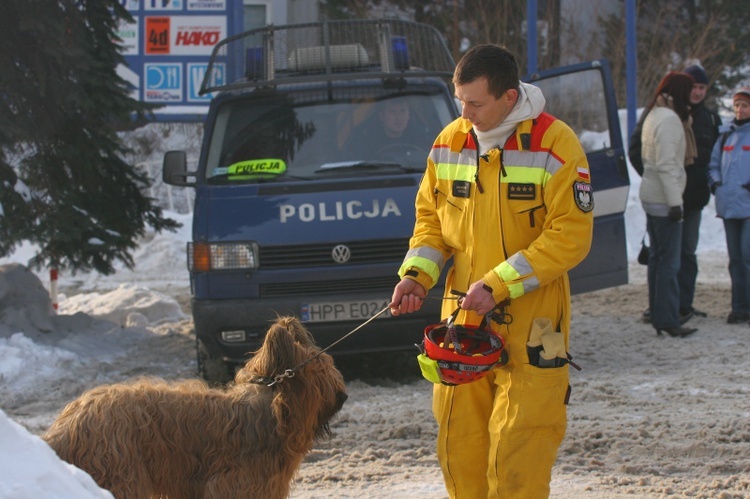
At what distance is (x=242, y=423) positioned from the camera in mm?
3816

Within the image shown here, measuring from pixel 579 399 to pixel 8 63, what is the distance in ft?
18.4

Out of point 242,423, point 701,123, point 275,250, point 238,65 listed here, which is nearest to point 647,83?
point 701,123

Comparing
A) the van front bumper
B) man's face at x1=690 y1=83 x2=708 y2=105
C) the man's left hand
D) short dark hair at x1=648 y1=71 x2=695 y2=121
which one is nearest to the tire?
the van front bumper

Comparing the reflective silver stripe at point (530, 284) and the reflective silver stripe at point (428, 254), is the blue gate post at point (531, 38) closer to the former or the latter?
the reflective silver stripe at point (428, 254)

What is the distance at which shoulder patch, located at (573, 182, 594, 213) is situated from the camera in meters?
3.77

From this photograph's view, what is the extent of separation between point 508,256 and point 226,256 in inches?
145

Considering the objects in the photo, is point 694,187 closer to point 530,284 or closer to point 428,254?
point 428,254

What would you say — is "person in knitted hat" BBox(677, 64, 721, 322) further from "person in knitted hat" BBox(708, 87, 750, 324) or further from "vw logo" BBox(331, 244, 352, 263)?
"vw logo" BBox(331, 244, 352, 263)

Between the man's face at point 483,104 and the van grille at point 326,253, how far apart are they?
10.9 ft

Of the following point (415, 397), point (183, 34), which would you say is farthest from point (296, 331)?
point (183, 34)

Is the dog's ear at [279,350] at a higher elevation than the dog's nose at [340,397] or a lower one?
higher

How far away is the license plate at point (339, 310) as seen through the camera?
709 cm

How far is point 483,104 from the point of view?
3.77 m

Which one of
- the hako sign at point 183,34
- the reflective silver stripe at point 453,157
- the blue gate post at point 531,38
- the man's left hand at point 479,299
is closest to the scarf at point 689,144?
the reflective silver stripe at point 453,157
